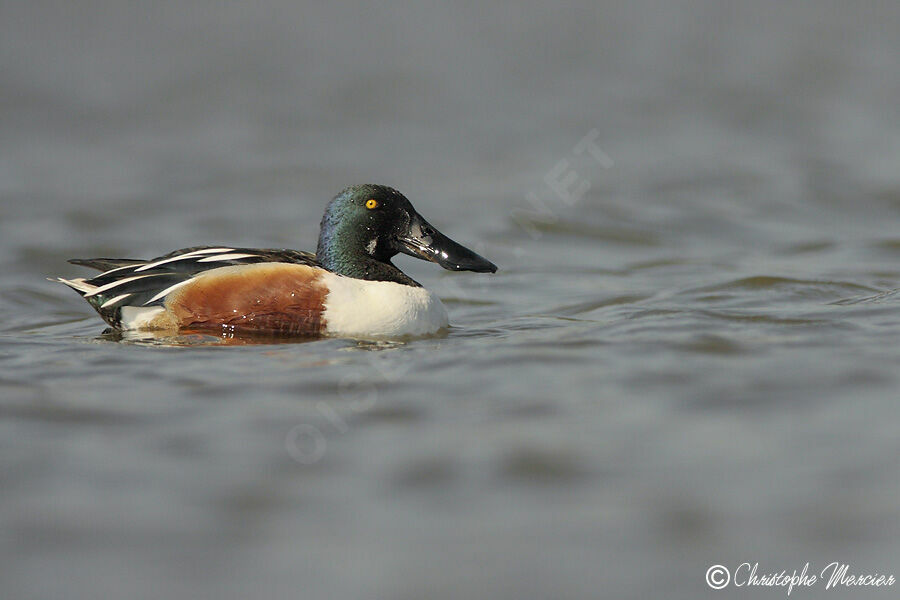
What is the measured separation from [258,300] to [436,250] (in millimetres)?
1184

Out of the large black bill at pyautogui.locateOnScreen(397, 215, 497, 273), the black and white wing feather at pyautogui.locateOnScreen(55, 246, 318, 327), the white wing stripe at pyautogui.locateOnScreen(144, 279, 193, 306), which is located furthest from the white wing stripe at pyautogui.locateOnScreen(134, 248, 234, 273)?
the large black bill at pyautogui.locateOnScreen(397, 215, 497, 273)

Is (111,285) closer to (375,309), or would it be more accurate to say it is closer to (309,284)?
(309,284)

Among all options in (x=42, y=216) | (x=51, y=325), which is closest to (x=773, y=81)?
(x=42, y=216)

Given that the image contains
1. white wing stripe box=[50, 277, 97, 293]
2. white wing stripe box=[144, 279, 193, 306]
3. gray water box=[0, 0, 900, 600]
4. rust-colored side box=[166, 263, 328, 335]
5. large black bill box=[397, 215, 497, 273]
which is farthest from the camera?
large black bill box=[397, 215, 497, 273]

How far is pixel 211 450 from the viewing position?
16.8 ft

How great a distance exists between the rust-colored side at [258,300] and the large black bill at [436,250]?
71 centimetres

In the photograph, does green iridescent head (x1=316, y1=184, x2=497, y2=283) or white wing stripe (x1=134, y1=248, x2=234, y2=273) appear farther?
green iridescent head (x1=316, y1=184, x2=497, y2=283)

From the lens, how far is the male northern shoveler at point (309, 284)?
7.38 m

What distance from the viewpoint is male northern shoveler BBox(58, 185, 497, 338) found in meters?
7.38

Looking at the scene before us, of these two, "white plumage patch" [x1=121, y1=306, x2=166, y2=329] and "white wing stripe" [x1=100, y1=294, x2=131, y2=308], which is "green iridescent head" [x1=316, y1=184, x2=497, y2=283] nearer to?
"white plumage patch" [x1=121, y1=306, x2=166, y2=329]

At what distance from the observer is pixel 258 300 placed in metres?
7.36

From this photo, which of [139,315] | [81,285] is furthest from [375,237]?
[81,285]

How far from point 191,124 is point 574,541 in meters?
11.3

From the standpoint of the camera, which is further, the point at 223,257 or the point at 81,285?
the point at 81,285
